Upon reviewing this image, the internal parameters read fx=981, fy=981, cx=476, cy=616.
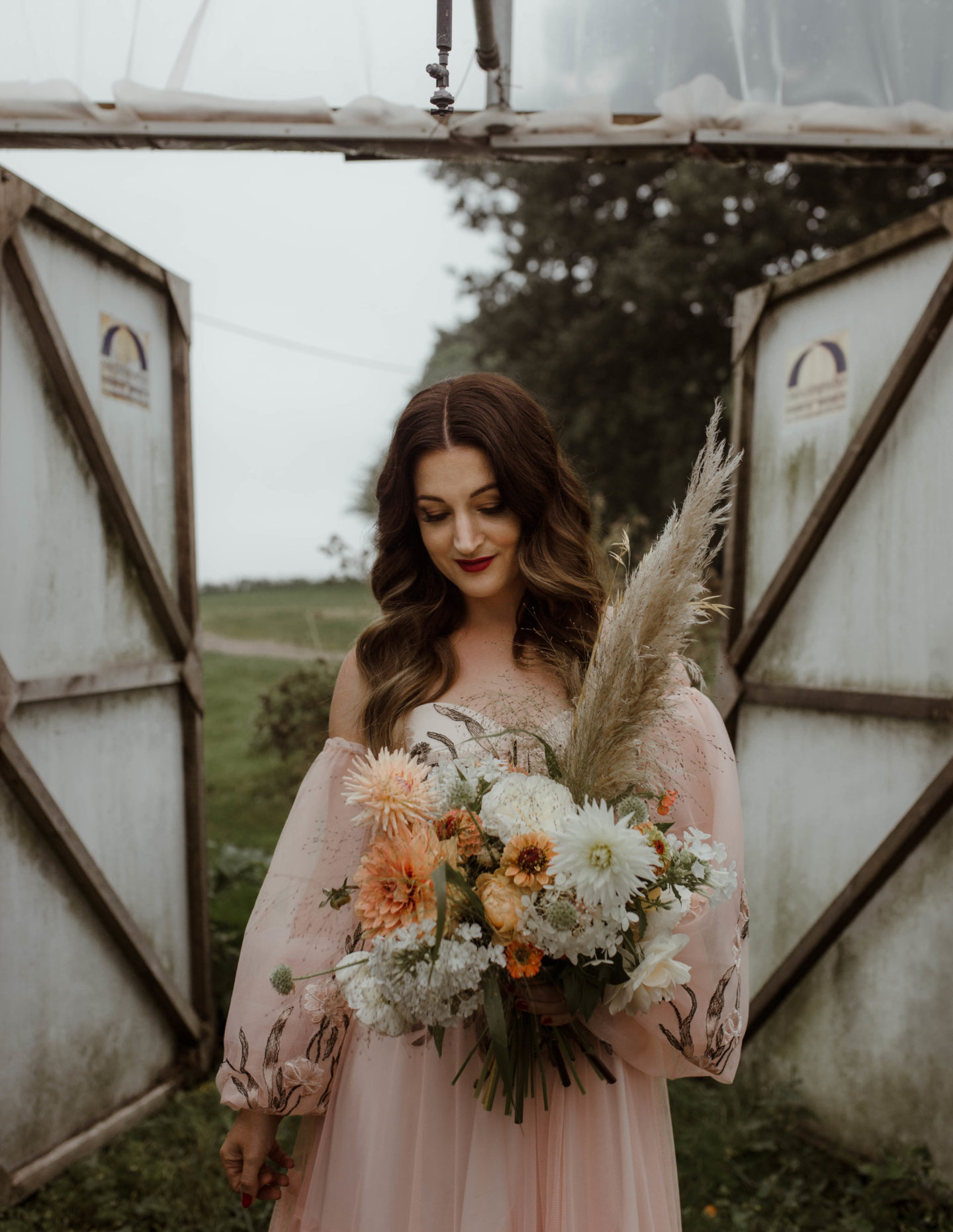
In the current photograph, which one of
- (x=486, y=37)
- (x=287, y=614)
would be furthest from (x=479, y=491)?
(x=287, y=614)

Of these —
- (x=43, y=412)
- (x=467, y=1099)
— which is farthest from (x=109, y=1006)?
(x=467, y=1099)

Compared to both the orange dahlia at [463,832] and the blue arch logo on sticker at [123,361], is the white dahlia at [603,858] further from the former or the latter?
the blue arch logo on sticker at [123,361]

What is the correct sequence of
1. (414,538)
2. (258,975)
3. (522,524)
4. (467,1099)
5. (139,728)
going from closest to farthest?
(467,1099) → (258,975) → (522,524) → (414,538) → (139,728)

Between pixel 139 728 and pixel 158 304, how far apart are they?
1750 millimetres

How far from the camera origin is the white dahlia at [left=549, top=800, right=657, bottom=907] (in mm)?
1252

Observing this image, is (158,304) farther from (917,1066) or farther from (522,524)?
(917,1066)

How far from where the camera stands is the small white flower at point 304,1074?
1.73 metres

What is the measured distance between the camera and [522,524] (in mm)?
2033

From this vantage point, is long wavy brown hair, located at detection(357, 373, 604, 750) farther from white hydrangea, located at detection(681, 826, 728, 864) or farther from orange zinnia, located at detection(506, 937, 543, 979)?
orange zinnia, located at detection(506, 937, 543, 979)

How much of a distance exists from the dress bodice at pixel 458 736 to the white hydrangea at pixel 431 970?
38 cm

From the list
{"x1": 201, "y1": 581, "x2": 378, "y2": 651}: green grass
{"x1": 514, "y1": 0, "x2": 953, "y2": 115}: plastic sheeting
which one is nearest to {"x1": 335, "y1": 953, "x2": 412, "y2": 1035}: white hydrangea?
{"x1": 514, "y1": 0, "x2": 953, "y2": 115}: plastic sheeting

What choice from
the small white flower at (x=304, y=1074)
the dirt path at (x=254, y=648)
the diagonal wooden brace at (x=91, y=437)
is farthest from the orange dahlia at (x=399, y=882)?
the dirt path at (x=254, y=648)

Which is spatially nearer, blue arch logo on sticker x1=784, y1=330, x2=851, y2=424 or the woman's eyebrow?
the woman's eyebrow

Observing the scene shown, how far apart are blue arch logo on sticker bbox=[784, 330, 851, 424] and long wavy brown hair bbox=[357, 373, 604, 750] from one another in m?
1.94
